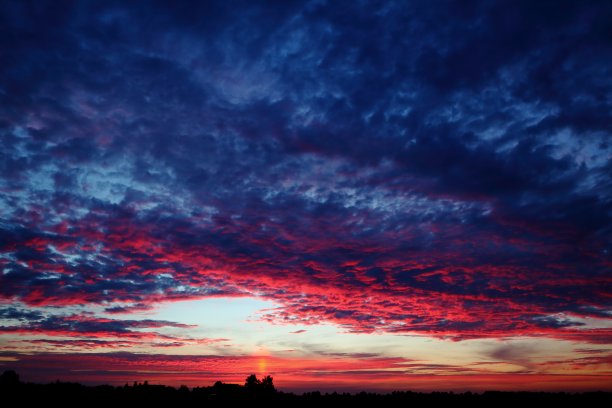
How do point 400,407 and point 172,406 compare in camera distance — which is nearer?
point 172,406

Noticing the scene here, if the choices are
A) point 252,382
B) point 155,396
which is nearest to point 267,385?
point 252,382

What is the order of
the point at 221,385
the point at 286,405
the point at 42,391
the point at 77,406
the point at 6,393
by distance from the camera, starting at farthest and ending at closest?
the point at 221,385 → the point at 286,405 → the point at 42,391 → the point at 6,393 → the point at 77,406

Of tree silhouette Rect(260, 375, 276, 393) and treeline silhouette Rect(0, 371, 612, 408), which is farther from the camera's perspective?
tree silhouette Rect(260, 375, 276, 393)

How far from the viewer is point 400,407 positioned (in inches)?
3952

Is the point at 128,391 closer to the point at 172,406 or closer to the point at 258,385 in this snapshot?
the point at 172,406

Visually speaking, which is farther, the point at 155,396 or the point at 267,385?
the point at 267,385

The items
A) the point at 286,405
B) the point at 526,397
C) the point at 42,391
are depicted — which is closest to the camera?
the point at 42,391

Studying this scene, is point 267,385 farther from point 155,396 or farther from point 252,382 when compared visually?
point 155,396

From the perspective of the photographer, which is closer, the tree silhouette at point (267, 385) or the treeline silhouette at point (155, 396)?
the treeline silhouette at point (155, 396)

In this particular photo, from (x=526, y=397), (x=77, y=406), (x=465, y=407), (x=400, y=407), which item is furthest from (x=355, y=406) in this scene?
(x=77, y=406)

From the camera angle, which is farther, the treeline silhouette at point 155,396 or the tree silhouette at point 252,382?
the tree silhouette at point 252,382

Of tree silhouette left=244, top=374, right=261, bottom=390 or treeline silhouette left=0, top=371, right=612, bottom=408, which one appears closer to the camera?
treeline silhouette left=0, top=371, right=612, bottom=408

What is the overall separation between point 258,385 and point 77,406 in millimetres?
71323

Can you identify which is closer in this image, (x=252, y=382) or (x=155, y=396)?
(x=155, y=396)
